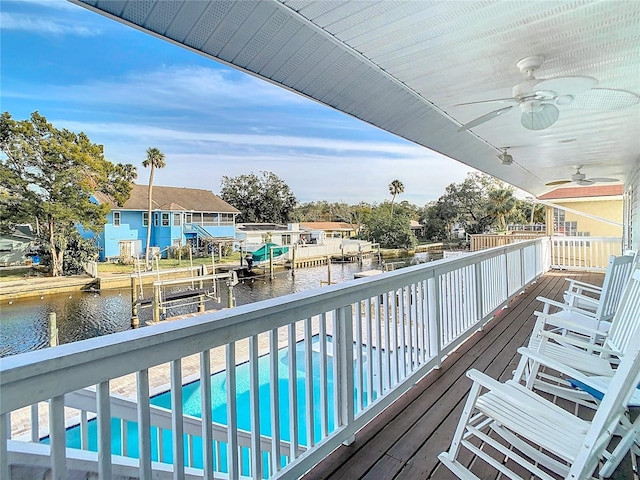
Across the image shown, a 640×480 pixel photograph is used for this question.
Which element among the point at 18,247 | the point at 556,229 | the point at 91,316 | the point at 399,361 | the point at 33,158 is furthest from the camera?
the point at 556,229

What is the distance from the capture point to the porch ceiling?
180 cm

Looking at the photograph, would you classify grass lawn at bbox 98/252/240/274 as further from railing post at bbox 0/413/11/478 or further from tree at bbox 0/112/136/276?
railing post at bbox 0/413/11/478

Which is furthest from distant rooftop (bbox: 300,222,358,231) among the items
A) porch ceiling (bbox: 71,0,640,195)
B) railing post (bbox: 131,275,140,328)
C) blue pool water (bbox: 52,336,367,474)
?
porch ceiling (bbox: 71,0,640,195)

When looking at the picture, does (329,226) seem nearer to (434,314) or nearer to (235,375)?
(434,314)

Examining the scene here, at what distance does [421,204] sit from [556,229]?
53.7 feet

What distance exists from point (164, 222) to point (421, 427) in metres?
11.7

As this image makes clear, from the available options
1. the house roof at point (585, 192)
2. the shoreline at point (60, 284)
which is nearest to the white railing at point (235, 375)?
the shoreline at point (60, 284)

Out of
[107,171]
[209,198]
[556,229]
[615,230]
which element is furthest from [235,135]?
[615,230]

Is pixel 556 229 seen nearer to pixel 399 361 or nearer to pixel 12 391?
pixel 399 361

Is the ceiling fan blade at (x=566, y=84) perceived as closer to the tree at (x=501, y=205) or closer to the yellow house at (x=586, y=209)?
the yellow house at (x=586, y=209)

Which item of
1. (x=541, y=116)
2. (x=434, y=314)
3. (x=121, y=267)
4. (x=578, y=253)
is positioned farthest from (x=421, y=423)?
(x=578, y=253)

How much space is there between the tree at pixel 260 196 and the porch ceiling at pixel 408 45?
23258 millimetres

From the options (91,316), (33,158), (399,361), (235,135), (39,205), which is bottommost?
(91,316)

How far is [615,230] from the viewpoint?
12.0 metres
